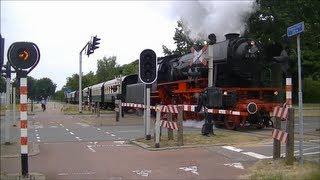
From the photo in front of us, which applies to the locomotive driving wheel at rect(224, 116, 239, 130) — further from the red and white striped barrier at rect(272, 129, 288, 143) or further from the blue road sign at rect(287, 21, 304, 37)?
the blue road sign at rect(287, 21, 304, 37)

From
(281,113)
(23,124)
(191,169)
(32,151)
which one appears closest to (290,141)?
(281,113)

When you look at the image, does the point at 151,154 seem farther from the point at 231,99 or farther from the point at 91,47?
the point at 91,47

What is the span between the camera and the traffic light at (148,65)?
54.4 ft

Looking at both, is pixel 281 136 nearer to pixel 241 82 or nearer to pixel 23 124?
pixel 23 124

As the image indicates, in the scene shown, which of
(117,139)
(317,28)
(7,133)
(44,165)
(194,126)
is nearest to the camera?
(44,165)

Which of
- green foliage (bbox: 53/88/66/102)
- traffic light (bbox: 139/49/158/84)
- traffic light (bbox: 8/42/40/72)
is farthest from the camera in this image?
green foliage (bbox: 53/88/66/102)

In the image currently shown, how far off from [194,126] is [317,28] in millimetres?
7212

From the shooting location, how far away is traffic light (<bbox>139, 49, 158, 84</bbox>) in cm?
1659

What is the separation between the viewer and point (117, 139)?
18.1 m

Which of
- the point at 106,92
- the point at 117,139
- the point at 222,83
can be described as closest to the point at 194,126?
the point at 222,83

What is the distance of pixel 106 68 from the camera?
87750 mm

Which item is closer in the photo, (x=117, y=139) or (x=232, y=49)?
(x=117, y=139)

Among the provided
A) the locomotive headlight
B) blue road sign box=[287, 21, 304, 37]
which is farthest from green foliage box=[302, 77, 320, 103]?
blue road sign box=[287, 21, 304, 37]

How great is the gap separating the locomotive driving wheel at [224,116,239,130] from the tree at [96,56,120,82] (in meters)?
63.5
